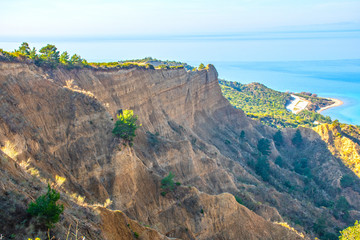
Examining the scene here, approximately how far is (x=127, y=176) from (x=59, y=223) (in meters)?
13.3

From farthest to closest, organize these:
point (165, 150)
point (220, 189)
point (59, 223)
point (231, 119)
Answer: point (231, 119)
point (220, 189)
point (165, 150)
point (59, 223)

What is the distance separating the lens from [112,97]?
1631 inches

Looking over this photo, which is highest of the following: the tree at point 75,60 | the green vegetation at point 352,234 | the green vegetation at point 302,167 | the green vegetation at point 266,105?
the tree at point 75,60

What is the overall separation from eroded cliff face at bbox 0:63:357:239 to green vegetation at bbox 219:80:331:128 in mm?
57538

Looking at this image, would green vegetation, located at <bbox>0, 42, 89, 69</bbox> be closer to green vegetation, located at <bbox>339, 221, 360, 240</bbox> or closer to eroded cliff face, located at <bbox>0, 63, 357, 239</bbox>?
eroded cliff face, located at <bbox>0, 63, 357, 239</bbox>

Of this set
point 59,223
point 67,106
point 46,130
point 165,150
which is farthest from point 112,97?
point 59,223

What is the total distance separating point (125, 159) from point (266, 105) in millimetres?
112889

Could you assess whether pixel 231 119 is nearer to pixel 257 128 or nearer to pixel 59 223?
pixel 257 128

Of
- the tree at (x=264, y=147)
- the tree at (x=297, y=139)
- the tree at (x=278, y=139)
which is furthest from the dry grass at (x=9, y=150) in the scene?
the tree at (x=297, y=139)

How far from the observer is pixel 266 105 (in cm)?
13262

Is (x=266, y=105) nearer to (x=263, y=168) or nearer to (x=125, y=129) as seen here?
(x=263, y=168)

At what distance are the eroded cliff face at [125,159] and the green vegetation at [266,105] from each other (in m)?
57.5

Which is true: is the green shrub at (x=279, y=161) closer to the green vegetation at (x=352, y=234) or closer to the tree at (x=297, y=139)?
the tree at (x=297, y=139)

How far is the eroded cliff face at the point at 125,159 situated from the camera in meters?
24.0
